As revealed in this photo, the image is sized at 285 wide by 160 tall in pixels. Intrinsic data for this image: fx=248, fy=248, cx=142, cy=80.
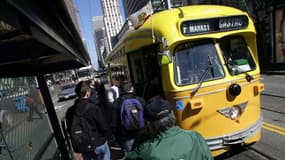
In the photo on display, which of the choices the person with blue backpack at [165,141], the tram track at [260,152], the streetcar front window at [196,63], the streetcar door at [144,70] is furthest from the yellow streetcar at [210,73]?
the person with blue backpack at [165,141]

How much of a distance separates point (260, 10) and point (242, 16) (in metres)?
16.3

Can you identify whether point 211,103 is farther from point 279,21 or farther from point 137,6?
point 137,6

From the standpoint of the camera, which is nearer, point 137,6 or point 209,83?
point 209,83

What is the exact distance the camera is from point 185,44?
178 inches

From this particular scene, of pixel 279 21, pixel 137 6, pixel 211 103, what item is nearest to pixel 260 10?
pixel 279 21

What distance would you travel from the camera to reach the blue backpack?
4.16m

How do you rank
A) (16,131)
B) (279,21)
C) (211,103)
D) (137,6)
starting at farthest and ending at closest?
(137,6) < (279,21) < (211,103) < (16,131)

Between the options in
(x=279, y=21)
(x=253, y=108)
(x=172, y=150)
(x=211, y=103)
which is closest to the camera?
(x=172, y=150)

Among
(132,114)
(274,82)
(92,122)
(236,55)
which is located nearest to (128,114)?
(132,114)

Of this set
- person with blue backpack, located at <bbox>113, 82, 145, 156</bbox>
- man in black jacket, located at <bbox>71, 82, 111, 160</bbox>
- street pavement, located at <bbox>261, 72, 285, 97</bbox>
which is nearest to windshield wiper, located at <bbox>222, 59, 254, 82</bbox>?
person with blue backpack, located at <bbox>113, 82, 145, 156</bbox>

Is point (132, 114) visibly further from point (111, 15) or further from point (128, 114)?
point (111, 15)

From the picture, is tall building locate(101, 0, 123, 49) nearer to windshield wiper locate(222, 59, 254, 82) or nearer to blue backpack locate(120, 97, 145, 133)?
windshield wiper locate(222, 59, 254, 82)

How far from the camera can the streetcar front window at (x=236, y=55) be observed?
4.69 m

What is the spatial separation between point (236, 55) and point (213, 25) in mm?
808
